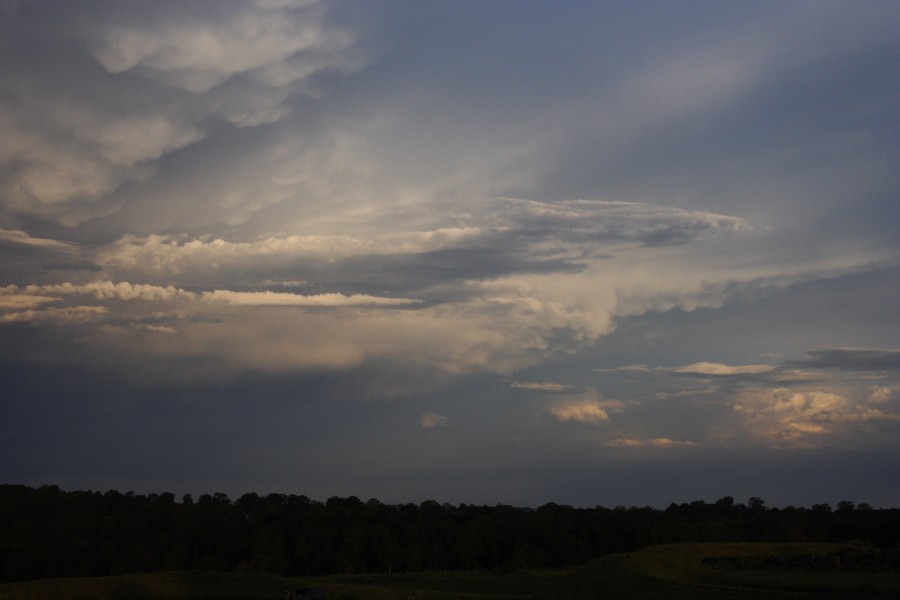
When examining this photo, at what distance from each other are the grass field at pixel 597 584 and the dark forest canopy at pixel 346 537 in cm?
2577

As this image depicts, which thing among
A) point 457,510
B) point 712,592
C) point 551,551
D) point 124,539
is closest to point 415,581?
point 551,551

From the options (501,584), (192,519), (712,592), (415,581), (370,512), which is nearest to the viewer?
(712,592)

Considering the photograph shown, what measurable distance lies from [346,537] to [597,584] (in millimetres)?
68927

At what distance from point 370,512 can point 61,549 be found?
57905 mm

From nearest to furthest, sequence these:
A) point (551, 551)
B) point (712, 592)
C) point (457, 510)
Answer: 1. point (712, 592)
2. point (551, 551)
3. point (457, 510)

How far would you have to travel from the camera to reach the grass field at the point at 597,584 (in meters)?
48.9

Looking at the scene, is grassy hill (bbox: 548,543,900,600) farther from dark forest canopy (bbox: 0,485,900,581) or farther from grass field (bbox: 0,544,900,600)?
dark forest canopy (bbox: 0,485,900,581)

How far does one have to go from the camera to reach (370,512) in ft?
517

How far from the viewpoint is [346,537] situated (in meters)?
122

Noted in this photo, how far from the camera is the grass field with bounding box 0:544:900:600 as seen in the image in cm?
4888

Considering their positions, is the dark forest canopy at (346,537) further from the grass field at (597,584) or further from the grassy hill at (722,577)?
the grassy hill at (722,577)

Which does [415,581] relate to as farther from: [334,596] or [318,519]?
[318,519]

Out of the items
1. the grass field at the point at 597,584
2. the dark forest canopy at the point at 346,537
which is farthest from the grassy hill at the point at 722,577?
the dark forest canopy at the point at 346,537

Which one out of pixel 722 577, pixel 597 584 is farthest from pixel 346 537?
pixel 722 577
